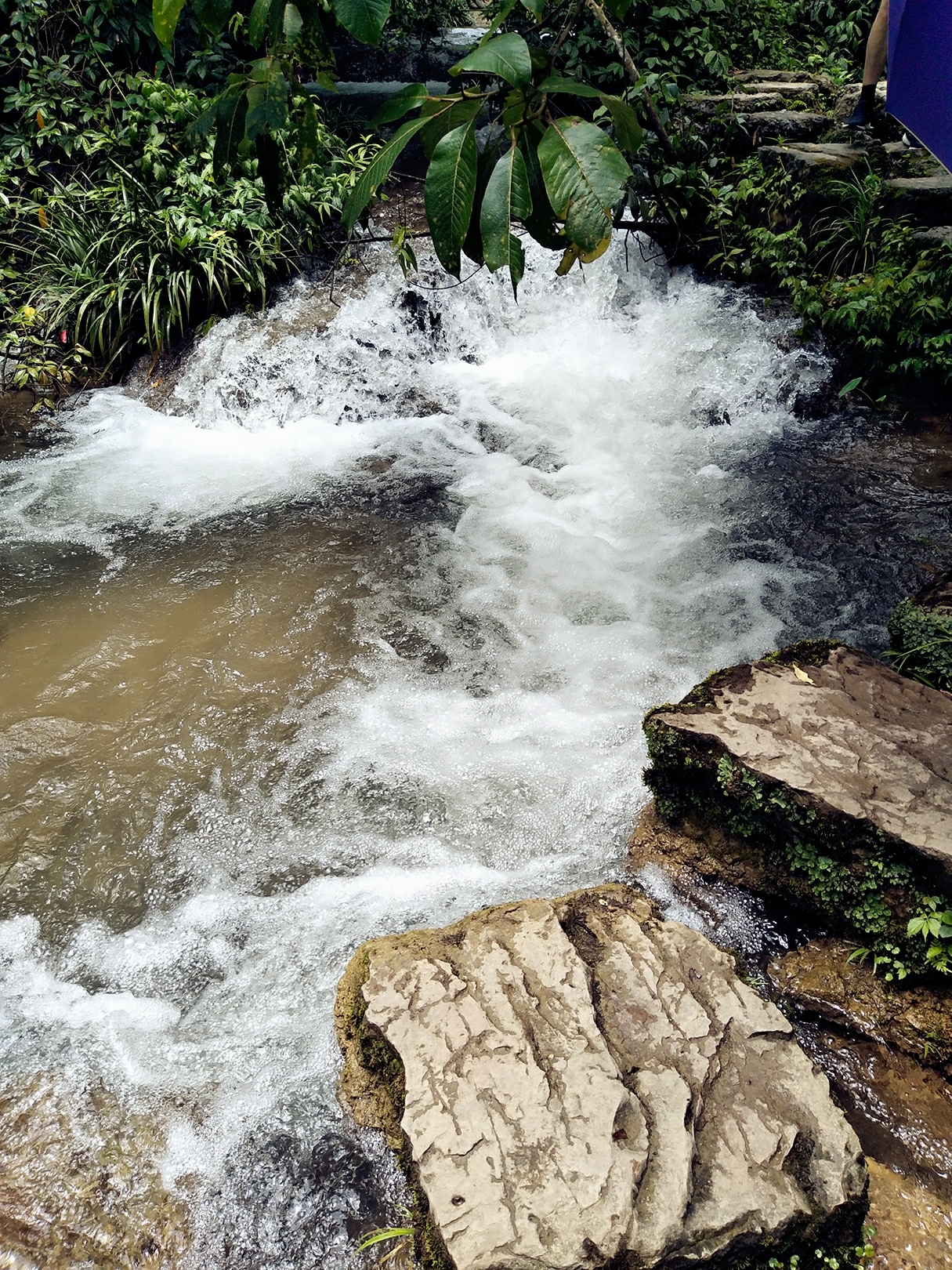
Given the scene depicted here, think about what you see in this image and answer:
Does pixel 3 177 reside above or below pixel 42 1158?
above

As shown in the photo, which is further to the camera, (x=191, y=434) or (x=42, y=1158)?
(x=191, y=434)

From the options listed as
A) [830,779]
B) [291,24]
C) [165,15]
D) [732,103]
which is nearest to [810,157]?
[732,103]

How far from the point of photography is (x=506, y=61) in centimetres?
163

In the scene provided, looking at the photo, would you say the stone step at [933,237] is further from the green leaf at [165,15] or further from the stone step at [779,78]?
the green leaf at [165,15]

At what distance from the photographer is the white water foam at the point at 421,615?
256 centimetres

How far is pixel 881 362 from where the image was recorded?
224 inches

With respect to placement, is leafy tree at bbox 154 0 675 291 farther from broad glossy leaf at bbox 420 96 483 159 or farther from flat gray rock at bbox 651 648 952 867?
flat gray rock at bbox 651 648 952 867

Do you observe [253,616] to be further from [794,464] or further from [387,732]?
[794,464]

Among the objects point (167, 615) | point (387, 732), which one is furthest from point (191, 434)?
point (387, 732)

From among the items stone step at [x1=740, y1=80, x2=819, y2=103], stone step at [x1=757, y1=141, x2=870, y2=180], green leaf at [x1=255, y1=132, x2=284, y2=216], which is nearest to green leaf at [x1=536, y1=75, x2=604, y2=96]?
green leaf at [x1=255, y1=132, x2=284, y2=216]

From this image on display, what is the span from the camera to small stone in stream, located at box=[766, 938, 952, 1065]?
7.89ft

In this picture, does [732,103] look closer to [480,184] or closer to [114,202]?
[114,202]

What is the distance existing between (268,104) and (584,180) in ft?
2.39

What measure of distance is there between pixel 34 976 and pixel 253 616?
1.94 metres
